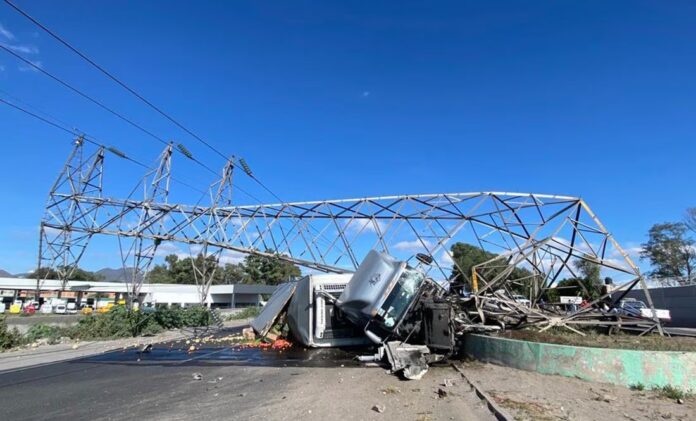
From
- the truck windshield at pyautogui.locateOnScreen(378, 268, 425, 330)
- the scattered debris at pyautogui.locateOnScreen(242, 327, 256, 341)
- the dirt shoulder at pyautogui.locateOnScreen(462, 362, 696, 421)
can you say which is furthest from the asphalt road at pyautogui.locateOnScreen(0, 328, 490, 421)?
the scattered debris at pyautogui.locateOnScreen(242, 327, 256, 341)

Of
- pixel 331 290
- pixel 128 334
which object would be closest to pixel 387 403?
pixel 331 290

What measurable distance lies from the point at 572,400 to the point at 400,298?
4.83 meters

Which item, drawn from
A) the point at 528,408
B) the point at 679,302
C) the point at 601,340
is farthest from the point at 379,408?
the point at 679,302

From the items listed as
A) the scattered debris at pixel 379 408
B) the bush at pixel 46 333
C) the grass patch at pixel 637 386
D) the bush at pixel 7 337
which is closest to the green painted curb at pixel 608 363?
the grass patch at pixel 637 386

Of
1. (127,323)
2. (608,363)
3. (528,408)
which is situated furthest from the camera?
(127,323)

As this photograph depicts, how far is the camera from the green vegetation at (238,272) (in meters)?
93.8

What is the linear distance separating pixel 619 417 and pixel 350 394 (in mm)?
4733

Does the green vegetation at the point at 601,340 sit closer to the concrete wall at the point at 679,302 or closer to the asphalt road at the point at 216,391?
the asphalt road at the point at 216,391

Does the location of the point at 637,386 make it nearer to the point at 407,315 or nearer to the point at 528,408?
the point at 528,408

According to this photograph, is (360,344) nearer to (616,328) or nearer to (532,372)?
(532,372)

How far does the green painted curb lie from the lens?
8.02 m

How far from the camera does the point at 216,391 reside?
8953 millimetres

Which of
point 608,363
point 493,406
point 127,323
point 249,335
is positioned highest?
point 608,363

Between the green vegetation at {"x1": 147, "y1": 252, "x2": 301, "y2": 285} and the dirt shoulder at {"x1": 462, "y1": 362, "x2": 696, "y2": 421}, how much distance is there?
237 feet
